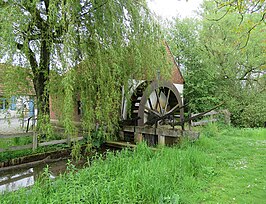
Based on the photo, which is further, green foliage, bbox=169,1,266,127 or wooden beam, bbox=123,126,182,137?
green foliage, bbox=169,1,266,127

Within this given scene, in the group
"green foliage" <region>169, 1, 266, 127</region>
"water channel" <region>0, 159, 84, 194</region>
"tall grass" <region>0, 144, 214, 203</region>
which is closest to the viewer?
"tall grass" <region>0, 144, 214, 203</region>

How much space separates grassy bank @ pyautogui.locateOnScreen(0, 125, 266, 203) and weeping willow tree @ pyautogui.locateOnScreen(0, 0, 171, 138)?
3.01 feet

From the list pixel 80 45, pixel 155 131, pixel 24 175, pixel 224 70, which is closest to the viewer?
pixel 80 45

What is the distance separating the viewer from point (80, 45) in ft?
11.6

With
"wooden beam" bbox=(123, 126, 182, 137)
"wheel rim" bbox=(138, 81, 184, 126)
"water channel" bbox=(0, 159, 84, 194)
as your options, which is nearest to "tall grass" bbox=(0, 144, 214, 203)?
"water channel" bbox=(0, 159, 84, 194)

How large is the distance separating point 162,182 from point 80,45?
251 cm

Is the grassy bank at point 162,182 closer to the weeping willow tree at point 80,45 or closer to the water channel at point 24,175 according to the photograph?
the weeping willow tree at point 80,45

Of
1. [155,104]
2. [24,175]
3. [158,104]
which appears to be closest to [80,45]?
[24,175]

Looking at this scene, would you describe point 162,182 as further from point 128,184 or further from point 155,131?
point 155,131

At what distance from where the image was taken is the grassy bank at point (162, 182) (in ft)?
8.50

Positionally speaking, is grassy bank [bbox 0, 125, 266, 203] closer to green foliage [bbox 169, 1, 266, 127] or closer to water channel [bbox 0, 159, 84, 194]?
water channel [bbox 0, 159, 84, 194]

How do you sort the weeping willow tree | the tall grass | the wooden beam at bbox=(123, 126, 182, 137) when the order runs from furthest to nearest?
the wooden beam at bbox=(123, 126, 182, 137)
the weeping willow tree
the tall grass

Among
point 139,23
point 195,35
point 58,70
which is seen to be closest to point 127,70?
point 139,23

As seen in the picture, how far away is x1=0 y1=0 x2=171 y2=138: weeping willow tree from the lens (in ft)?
10.6
